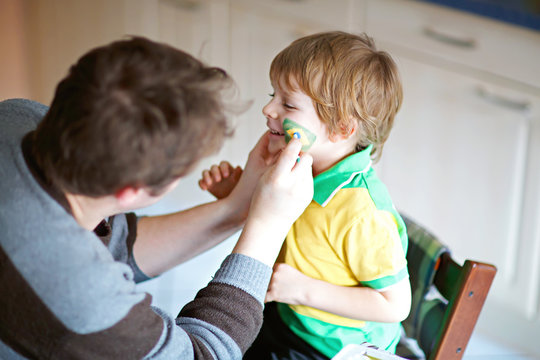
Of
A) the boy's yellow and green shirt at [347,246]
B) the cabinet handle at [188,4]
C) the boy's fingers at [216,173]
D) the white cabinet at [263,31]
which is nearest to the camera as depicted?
the boy's yellow and green shirt at [347,246]

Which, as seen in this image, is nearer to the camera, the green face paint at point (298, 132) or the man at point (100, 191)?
the man at point (100, 191)

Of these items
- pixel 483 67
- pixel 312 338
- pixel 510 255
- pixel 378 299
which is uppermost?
pixel 483 67

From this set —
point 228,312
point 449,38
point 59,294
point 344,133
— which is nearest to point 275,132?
point 344,133

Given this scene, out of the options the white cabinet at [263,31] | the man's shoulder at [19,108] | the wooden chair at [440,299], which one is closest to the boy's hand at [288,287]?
the wooden chair at [440,299]

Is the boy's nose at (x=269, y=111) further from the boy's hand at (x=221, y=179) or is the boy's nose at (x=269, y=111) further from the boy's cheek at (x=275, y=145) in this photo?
the boy's hand at (x=221, y=179)

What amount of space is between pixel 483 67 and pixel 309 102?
3.31 feet

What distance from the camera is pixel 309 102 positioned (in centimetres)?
94

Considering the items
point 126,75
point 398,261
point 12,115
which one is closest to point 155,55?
point 126,75

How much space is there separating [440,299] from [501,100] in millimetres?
983

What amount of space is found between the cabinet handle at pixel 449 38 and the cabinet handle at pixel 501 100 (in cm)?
14

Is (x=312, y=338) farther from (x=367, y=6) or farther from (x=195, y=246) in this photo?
(x=367, y=6)

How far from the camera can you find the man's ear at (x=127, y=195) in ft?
2.19

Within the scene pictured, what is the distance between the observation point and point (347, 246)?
2.90 ft

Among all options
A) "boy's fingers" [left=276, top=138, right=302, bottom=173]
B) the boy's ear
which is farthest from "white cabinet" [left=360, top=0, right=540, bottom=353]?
"boy's fingers" [left=276, top=138, right=302, bottom=173]
